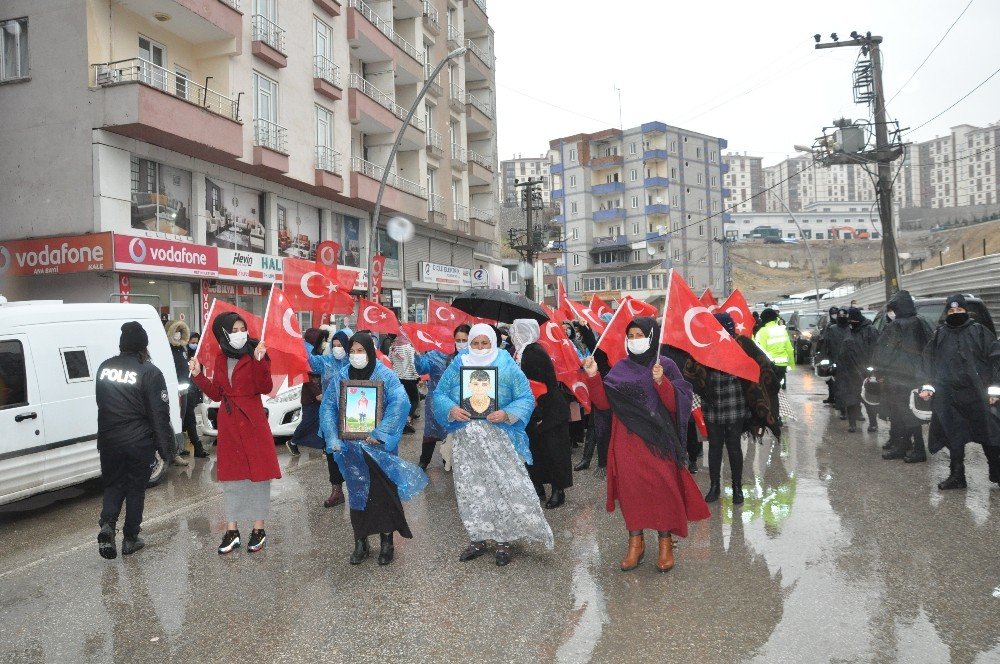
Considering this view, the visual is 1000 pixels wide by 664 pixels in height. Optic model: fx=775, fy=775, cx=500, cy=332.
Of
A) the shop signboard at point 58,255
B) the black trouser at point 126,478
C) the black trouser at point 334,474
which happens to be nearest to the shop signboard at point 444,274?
the shop signboard at point 58,255

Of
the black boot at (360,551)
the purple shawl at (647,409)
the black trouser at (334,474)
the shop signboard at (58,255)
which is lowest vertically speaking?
the black boot at (360,551)

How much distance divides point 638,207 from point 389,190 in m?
56.0

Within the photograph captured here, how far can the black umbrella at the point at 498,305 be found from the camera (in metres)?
8.32

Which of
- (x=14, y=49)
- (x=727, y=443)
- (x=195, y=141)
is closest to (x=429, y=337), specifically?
(x=727, y=443)

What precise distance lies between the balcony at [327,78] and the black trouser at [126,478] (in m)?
20.4

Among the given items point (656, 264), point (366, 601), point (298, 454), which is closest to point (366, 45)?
point (298, 454)

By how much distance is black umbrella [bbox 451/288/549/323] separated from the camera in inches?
328

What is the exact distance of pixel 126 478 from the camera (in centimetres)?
631

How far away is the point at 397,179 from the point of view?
2952cm

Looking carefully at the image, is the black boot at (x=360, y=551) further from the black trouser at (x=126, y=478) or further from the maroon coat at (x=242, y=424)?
the black trouser at (x=126, y=478)

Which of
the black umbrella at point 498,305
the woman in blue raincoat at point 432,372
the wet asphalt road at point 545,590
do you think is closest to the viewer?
the wet asphalt road at point 545,590

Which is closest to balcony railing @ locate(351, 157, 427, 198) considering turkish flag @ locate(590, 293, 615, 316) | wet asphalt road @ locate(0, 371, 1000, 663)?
turkish flag @ locate(590, 293, 615, 316)

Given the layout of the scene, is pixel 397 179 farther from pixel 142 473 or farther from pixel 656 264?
pixel 656 264

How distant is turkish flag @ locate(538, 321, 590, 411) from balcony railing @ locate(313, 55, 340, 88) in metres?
18.1
